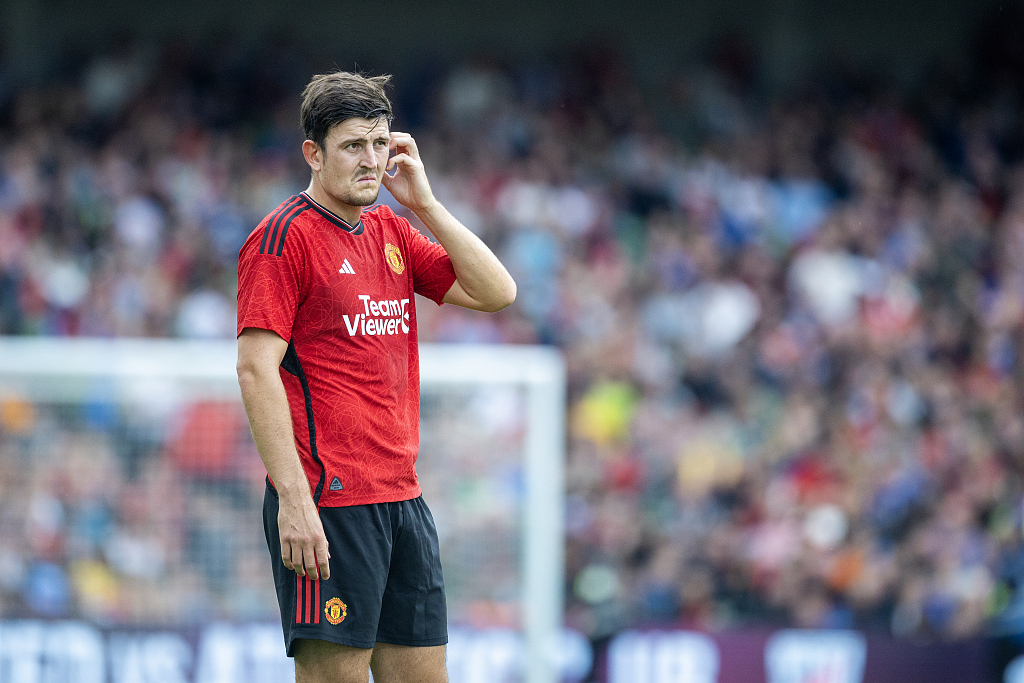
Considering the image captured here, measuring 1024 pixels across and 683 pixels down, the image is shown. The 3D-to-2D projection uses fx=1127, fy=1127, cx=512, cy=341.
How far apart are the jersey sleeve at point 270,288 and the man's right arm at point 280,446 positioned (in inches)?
1.4

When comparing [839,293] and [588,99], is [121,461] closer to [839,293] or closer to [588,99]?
[839,293]

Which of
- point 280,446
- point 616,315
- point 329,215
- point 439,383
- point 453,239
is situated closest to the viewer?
point 280,446

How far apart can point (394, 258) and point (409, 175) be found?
0.83 ft

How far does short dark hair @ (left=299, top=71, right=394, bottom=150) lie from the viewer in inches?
120

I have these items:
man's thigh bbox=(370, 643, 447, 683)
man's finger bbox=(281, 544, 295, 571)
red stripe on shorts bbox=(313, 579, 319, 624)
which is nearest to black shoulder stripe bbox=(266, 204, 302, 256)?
man's finger bbox=(281, 544, 295, 571)

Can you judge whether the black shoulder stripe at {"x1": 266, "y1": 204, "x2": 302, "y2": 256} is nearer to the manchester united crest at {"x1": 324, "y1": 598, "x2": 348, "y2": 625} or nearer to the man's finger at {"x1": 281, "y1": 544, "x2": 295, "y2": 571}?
the man's finger at {"x1": 281, "y1": 544, "x2": 295, "y2": 571}

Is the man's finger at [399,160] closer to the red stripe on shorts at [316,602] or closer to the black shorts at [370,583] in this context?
the black shorts at [370,583]

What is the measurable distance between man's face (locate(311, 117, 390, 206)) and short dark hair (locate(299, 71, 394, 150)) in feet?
0.06

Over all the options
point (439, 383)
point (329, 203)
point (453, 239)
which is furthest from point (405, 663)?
point (439, 383)

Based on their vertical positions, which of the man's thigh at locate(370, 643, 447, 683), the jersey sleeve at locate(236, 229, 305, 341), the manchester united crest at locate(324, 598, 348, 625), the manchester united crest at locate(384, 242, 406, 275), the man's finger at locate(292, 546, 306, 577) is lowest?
the man's thigh at locate(370, 643, 447, 683)

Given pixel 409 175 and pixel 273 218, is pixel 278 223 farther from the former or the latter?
pixel 409 175

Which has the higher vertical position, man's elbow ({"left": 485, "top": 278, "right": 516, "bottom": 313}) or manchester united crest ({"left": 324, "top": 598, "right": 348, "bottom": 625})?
man's elbow ({"left": 485, "top": 278, "right": 516, "bottom": 313})

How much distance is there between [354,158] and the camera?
308cm

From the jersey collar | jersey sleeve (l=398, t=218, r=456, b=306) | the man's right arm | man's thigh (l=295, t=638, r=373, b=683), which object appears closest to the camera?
the man's right arm
